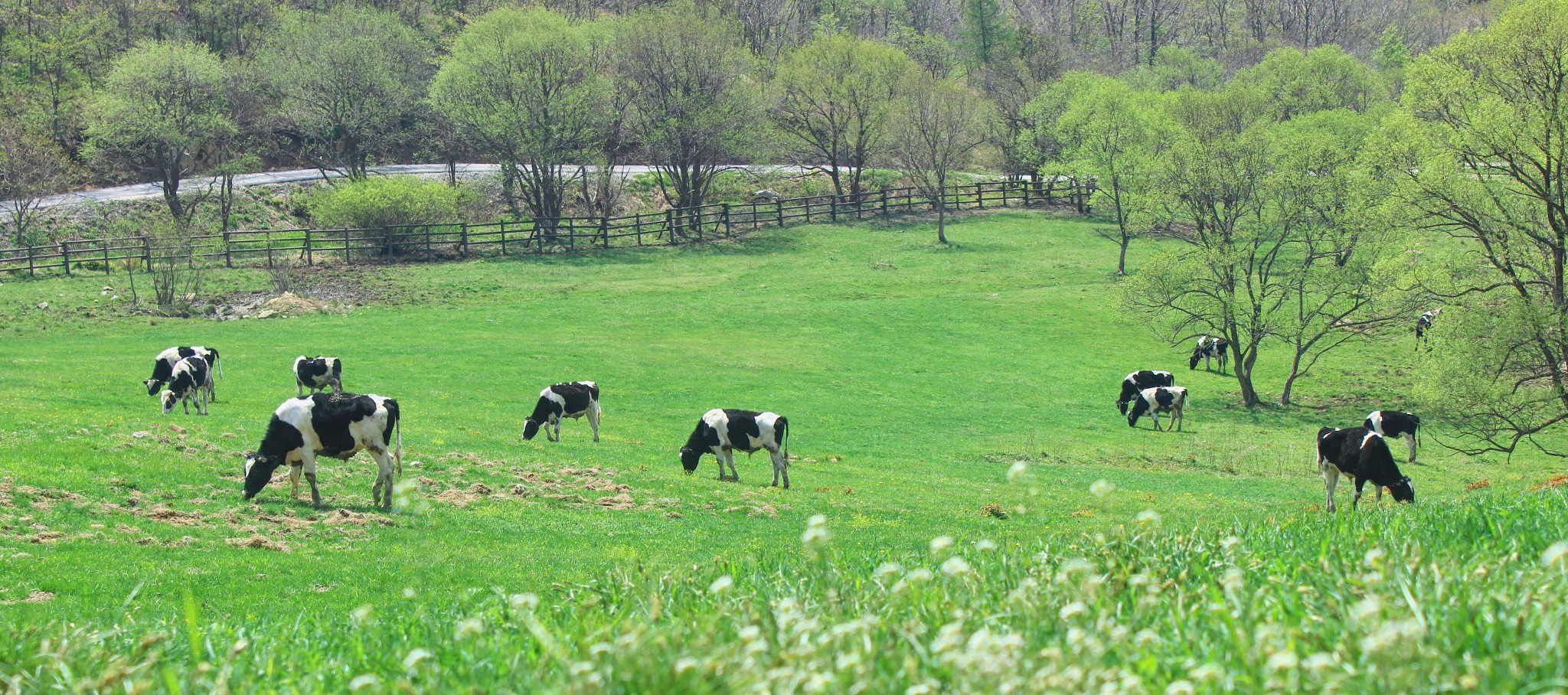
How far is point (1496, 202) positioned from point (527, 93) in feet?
157

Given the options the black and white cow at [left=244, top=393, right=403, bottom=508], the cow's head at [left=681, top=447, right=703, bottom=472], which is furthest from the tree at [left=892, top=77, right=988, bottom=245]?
the black and white cow at [left=244, top=393, right=403, bottom=508]

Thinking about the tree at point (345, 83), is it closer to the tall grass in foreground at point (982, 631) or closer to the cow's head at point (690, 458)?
the cow's head at point (690, 458)

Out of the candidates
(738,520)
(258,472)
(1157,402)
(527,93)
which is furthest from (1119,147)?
(258,472)

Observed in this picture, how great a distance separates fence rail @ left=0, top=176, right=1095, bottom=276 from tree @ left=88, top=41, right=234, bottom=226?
6.87 meters

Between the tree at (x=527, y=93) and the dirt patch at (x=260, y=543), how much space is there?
47.7 meters

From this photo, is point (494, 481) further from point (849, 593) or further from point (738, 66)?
point (738, 66)

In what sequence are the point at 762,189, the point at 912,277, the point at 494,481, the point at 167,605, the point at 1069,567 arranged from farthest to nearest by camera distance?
1. the point at 762,189
2. the point at 912,277
3. the point at 494,481
4. the point at 167,605
5. the point at 1069,567

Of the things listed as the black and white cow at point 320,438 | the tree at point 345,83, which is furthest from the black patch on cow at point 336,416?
the tree at point 345,83

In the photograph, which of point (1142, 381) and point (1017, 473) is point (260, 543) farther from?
point (1142, 381)

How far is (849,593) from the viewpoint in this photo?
602 cm

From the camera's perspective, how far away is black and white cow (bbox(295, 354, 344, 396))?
2975 centimetres

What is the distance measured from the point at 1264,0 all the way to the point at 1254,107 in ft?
214

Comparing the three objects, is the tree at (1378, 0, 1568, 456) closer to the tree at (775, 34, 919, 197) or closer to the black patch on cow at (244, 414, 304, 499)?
the black patch on cow at (244, 414, 304, 499)

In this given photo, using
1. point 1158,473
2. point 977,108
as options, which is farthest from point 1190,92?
point 1158,473
